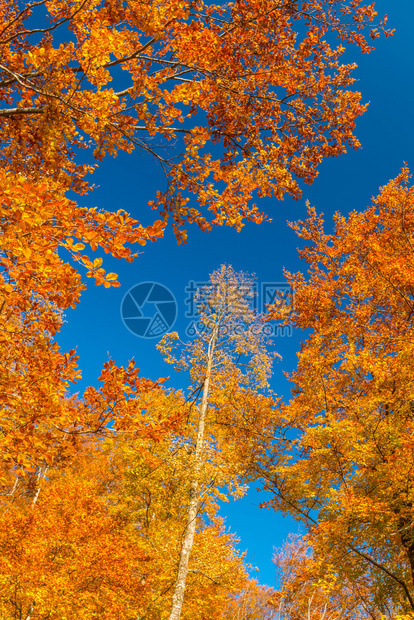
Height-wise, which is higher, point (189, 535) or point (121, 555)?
point (189, 535)

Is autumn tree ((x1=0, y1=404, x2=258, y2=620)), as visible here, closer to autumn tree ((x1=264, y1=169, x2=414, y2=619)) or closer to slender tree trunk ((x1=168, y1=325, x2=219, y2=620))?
slender tree trunk ((x1=168, y1=325, x2=219, y2=620))

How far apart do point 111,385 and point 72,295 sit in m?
0.98

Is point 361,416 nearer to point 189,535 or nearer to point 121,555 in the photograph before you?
point 189,535

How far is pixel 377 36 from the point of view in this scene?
4.08 metres

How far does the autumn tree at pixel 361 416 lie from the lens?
21.9 feet

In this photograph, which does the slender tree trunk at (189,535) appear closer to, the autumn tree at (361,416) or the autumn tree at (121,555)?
the autumn tree at (121,555)

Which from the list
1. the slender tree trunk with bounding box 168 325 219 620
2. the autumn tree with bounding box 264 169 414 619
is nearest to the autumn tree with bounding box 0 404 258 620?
the slender tree trunk with bounding box 168 325 219 620

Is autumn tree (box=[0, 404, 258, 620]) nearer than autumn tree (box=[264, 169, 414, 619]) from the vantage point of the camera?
No

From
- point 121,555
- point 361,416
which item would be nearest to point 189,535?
point 121,555

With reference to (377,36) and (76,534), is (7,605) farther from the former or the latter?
(377,36)

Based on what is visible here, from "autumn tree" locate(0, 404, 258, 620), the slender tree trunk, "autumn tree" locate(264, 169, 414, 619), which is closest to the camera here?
"autumn tree" locate(264, 169, 414, 619)

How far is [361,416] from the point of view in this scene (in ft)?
24.0

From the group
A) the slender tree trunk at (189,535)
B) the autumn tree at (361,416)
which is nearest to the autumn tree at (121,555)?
the slender tree trunk at (189,535)

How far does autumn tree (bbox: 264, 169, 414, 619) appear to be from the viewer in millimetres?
6680
